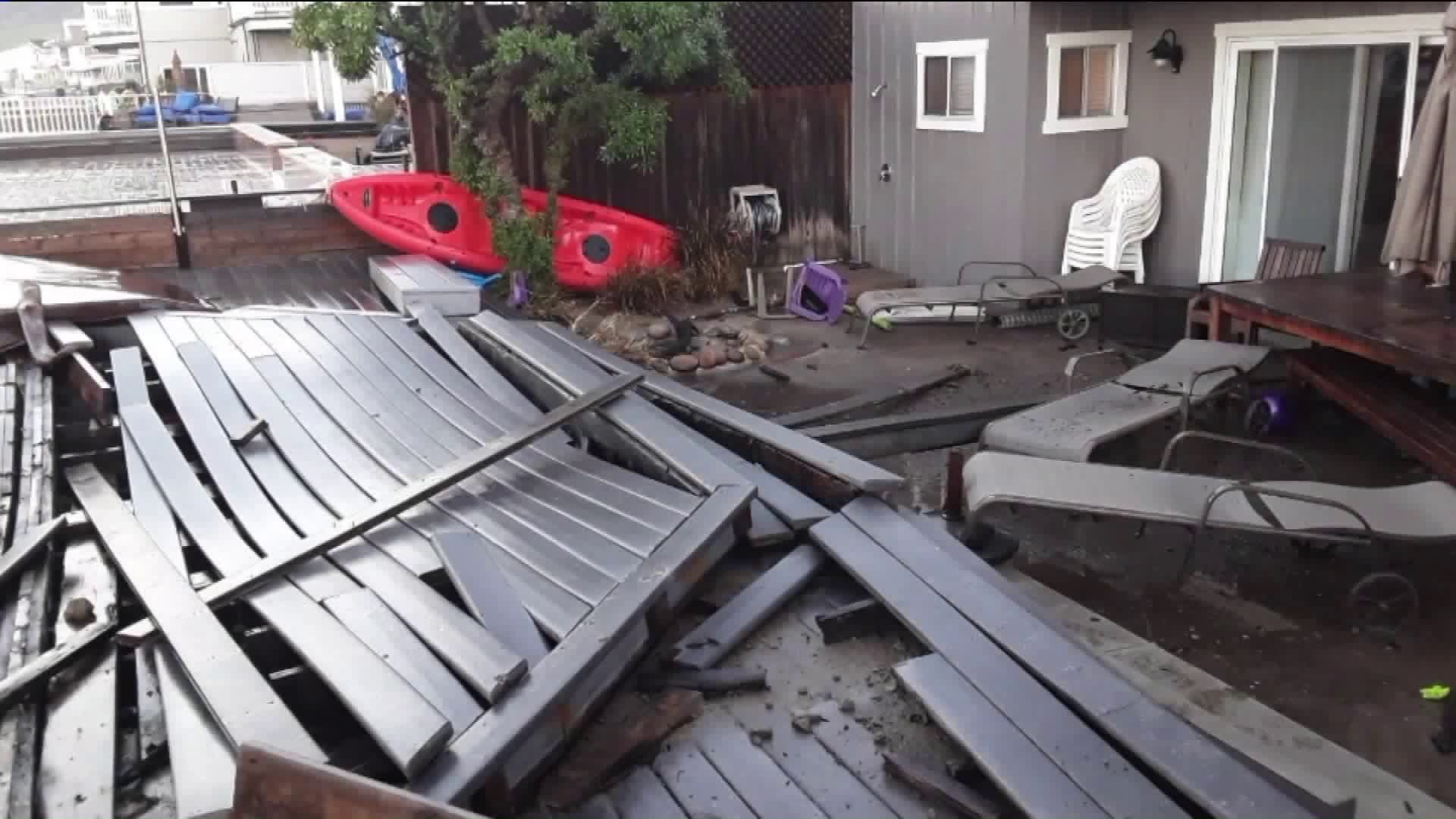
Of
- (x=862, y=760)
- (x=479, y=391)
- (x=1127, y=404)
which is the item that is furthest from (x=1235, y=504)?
(x=479, y=391)

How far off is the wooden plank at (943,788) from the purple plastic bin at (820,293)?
5949 millimetres

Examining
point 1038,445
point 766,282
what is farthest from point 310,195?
point 1038,445

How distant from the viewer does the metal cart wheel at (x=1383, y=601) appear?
369 cm

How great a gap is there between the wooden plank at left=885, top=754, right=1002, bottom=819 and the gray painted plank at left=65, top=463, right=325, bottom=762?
1191 mm

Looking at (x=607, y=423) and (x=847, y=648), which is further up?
(x=607, y=423)

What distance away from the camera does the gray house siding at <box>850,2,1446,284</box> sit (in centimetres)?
772

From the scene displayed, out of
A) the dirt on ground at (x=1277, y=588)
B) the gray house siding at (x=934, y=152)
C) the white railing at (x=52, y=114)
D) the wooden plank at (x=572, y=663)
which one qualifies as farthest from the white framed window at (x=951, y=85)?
the white railing at (x=52, y=114)

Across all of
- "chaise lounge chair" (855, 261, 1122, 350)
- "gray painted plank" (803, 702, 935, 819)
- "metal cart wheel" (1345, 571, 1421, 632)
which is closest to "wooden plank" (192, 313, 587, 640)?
"gray painted plank" (803, 702, 935, 819)

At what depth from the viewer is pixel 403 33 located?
786 cm

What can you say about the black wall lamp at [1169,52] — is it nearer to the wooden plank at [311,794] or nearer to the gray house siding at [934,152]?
the gray house siding at [934,152]

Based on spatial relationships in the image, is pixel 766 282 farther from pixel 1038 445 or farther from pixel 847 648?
pixel 847 648

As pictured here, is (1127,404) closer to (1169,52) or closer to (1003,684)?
(1003,684)

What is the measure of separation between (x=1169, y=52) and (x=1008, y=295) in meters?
1.97

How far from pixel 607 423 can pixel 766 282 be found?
4968 millimetres
